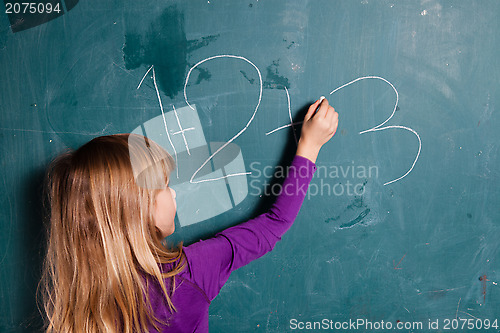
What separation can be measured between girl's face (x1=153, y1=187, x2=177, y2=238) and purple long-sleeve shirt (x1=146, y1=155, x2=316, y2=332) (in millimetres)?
71

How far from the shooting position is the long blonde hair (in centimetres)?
66

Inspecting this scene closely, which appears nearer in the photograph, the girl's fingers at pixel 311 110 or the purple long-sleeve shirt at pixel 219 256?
the purple long-sleeve shirt at pixel 219 256

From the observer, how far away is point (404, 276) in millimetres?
917

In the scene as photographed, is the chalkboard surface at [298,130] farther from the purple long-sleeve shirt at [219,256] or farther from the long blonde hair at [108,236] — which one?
the long blonde hair at [108,236]

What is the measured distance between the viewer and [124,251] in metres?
0.69

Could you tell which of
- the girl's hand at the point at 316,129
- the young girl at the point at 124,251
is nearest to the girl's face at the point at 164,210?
the young girl at the point at 124,251

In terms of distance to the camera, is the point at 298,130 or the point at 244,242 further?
the point at 298,130

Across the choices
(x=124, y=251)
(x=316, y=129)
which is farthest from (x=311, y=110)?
(x=124, y=251)

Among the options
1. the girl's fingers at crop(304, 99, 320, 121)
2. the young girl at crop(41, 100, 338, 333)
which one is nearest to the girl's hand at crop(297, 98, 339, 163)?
the girl's fingers at crop(304, 99, 320, 121)

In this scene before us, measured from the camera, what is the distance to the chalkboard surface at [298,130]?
2.75 feet

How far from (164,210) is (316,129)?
1.24 ft

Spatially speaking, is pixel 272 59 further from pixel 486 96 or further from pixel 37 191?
pixel 37 191

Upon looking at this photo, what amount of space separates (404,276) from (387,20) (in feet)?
2.01

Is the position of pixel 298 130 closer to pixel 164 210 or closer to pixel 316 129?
pixel 316 129
